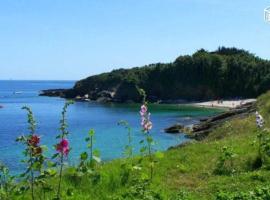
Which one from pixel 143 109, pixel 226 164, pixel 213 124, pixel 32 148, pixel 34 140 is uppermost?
pixel 143 109

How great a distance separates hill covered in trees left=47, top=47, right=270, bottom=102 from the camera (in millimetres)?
140875

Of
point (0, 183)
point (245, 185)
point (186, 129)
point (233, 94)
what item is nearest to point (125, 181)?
point (245, 185)

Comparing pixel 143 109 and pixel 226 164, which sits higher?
pixel 143 109

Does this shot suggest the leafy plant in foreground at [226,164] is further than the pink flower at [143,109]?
Yes

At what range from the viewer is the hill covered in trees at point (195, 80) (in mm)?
140875

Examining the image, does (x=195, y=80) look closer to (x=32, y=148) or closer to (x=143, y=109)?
(x=143, y=109)

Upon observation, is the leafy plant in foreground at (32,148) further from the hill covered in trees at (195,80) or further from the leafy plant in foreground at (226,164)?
the hill covered in trees at (195,80)

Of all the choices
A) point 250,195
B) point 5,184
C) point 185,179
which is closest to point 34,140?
point 5,184

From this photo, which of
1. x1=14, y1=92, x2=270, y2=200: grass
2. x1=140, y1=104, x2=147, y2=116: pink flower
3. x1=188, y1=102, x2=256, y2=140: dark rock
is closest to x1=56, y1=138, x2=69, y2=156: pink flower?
x1=14, y1=92, x2=270, y2=200: grass

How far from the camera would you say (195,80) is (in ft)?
486

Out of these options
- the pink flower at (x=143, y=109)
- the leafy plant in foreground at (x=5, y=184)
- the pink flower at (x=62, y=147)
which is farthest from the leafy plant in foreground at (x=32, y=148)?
the pink flower at (x=143, y=109)

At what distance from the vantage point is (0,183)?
8.51 metres

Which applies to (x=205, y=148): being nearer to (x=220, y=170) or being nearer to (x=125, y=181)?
(x=220, y=170)

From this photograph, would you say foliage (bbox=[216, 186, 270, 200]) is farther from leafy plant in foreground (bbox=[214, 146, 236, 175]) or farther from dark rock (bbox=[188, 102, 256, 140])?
dark rock (bbox=[188, 102, 256, 140])
